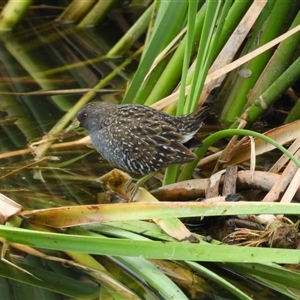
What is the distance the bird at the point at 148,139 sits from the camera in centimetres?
405

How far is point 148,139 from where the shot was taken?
13.5 ft

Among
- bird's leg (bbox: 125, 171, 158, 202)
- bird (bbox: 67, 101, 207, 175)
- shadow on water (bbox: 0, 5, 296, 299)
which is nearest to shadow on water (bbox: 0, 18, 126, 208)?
shadow on water (bbox: 0, 5, 296, 299)

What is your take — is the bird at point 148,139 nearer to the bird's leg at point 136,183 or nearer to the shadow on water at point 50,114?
the bird's leg at point 136,183

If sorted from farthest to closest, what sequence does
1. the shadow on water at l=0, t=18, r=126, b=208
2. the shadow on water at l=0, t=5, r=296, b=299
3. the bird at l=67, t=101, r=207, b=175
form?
the shadow on water at l=0, t=18, r=126, b=208 < the bird at l=67, t=101, r=207, b=175 < the shadow on water at l=0, t=5, r=296, b=299

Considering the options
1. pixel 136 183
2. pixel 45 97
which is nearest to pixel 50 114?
pixel 45 97

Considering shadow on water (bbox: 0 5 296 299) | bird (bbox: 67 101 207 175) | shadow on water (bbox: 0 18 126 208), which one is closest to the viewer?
shadow on water (bbox: 0 5 296 299)

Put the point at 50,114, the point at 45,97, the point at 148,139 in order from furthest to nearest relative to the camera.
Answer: the point at 45,97, the point at 50,114, the point at 148,139

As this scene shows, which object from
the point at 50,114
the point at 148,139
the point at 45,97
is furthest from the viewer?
the point at 45,97

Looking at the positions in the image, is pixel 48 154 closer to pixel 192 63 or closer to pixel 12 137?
pixel 12 137

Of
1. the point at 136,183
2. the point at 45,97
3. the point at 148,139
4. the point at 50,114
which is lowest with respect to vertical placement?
the point at 136,183

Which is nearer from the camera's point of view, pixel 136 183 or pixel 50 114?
pixel 136 183

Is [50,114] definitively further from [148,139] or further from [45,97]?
[148,139]

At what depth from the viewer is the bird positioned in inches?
159

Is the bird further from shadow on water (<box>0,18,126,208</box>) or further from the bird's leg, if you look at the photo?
shadow on water (<box>0,18,126,208</box>)
